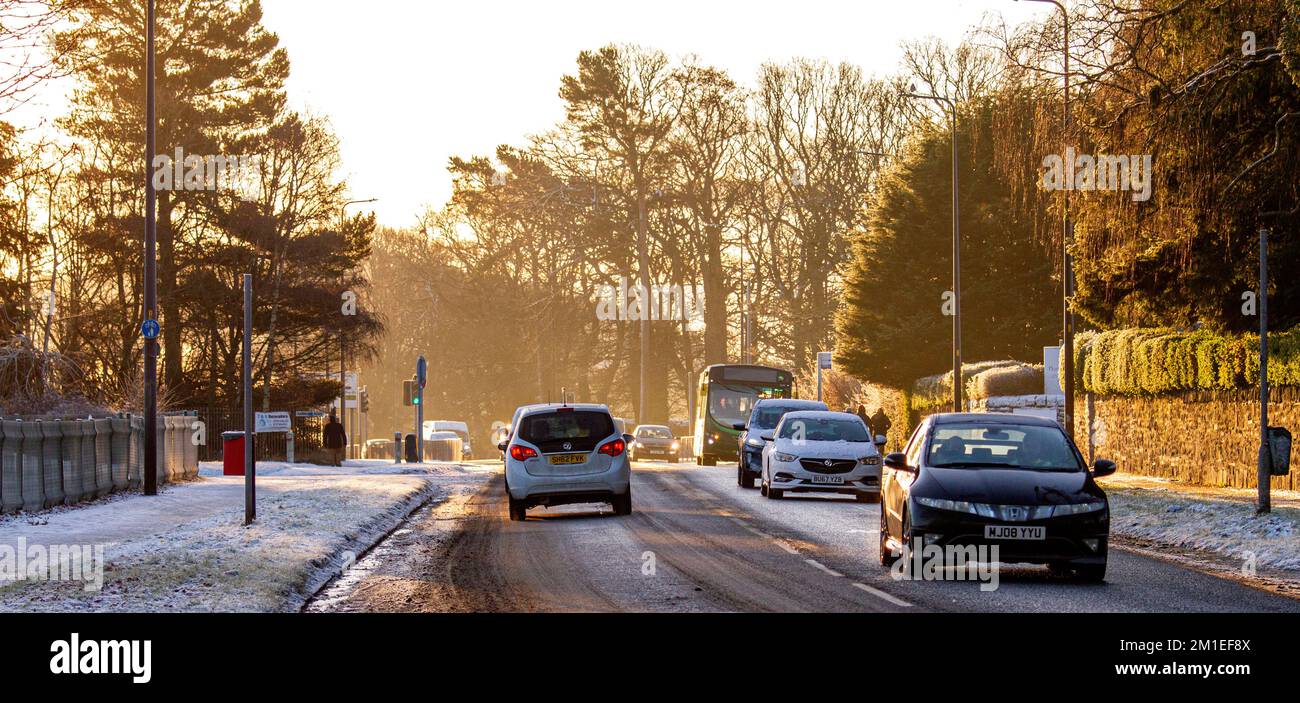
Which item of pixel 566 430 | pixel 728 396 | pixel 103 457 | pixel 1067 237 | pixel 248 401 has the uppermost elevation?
pixel 1067 237

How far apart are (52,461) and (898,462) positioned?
16140 millimetres

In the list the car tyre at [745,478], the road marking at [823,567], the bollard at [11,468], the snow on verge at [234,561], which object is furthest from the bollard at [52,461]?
the road marking at [823,567]

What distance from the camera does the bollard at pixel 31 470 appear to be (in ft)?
84.8

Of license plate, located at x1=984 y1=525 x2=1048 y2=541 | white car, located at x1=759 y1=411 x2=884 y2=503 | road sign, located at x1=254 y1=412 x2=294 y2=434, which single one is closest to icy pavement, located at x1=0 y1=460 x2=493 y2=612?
road sign, located at x1=254 y1=412 x2=294 y2=434

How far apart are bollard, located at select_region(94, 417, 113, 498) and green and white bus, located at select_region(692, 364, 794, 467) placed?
2372 centimetres

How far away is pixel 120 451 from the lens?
104 ft

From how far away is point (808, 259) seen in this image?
7438 cm

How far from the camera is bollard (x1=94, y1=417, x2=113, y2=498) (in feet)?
97.8

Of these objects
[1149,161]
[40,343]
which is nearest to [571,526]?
[1149,161]

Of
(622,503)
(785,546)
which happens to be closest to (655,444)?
(622,503)

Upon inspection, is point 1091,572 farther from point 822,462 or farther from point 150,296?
point 150,296

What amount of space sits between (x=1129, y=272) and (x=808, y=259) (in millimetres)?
45366

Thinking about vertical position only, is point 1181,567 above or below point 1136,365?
below
